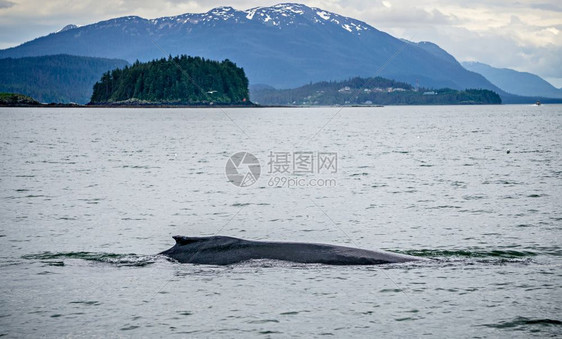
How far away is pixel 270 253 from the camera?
59.7ft

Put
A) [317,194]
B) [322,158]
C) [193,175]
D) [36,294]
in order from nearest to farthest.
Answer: [36,294], [317,194], [193,175], [322,158]

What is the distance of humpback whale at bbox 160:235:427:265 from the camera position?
59.0ft

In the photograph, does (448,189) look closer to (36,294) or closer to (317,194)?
(317,194)

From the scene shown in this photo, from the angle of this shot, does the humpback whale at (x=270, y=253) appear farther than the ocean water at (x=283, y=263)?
Yes

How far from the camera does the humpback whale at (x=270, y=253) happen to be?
18.0 meters

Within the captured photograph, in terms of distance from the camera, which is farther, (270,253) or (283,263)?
(270,253)

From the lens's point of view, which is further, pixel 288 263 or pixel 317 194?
pixel 317 194

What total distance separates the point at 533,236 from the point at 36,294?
53.0 ft

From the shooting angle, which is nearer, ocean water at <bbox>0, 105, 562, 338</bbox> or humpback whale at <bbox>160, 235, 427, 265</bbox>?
ocean water at <bbox>0, 105, 562, 338</bbox>

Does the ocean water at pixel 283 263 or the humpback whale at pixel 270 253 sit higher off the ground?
the humpback whale at pixel 270 253

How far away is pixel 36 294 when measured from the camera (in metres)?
16.0

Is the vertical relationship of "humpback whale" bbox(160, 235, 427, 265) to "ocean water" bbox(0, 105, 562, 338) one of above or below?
above

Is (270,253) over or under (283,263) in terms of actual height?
over

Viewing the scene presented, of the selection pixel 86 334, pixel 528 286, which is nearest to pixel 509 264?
pixel 528 286
